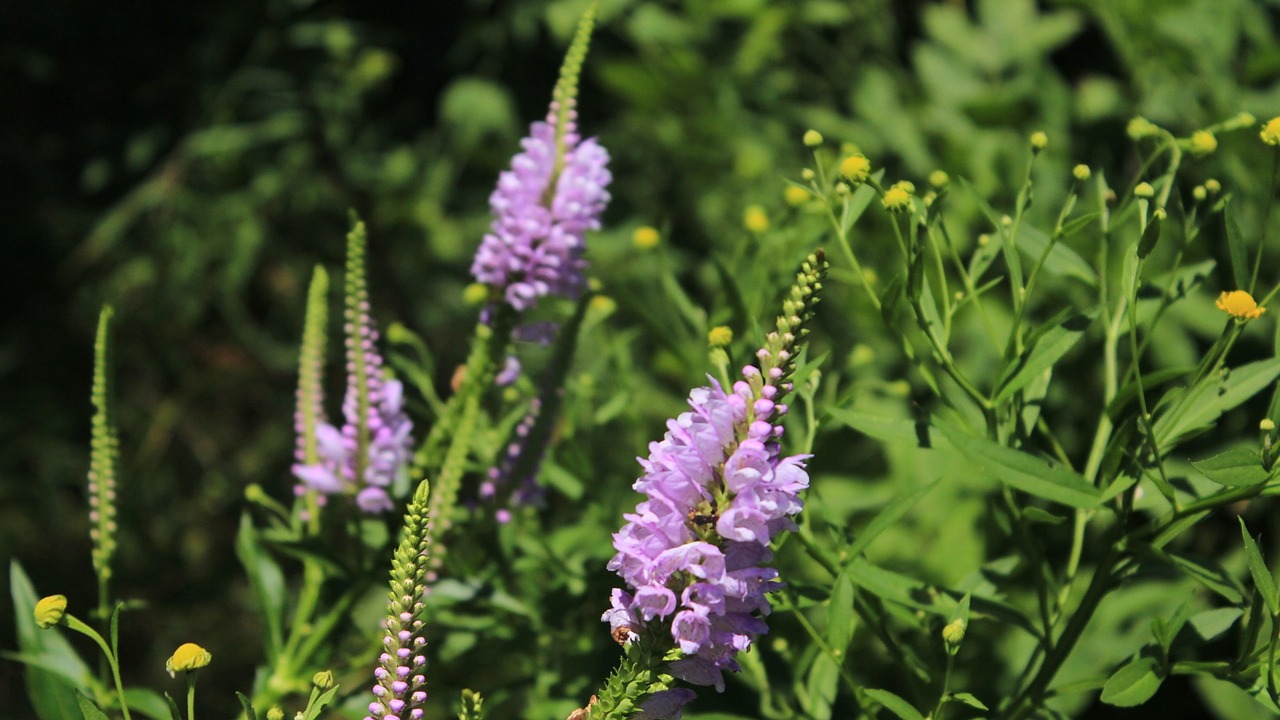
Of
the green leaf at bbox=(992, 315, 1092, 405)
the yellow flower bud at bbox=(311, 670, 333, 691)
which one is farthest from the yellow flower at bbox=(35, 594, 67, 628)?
the green leaf at bbox=(992, 315, 1092, 405)

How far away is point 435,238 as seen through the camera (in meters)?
2.24

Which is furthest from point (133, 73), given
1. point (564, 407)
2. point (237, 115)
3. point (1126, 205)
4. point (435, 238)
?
point (1126, 205)

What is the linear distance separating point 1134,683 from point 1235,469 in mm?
155

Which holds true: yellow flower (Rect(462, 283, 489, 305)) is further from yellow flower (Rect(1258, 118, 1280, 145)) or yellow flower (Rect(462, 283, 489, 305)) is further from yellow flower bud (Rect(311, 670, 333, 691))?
yellow flower (Rect(1258, 118, 1280, 145))

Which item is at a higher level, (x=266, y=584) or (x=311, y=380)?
(x=311, y=380)

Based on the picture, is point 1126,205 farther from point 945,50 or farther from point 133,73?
point 133,73

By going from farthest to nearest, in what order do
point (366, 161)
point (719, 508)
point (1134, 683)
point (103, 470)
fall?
point (366, 161) < point (103, 470) < point (1134, 683) < point (719, 508)

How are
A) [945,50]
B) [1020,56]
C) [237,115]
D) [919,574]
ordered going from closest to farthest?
[919,574], [1020,56], [945,50], [237,115]

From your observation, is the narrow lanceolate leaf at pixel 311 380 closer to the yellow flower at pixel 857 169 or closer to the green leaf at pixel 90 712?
the green leaf at pixel 90 712

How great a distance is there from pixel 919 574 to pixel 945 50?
3.43 ft

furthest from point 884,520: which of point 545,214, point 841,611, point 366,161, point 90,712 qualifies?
point 366,161

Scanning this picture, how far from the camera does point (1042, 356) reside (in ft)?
2.67

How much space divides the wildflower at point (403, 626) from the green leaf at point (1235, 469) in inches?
18.5

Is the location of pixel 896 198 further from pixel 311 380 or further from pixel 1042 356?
pixel 311 380
